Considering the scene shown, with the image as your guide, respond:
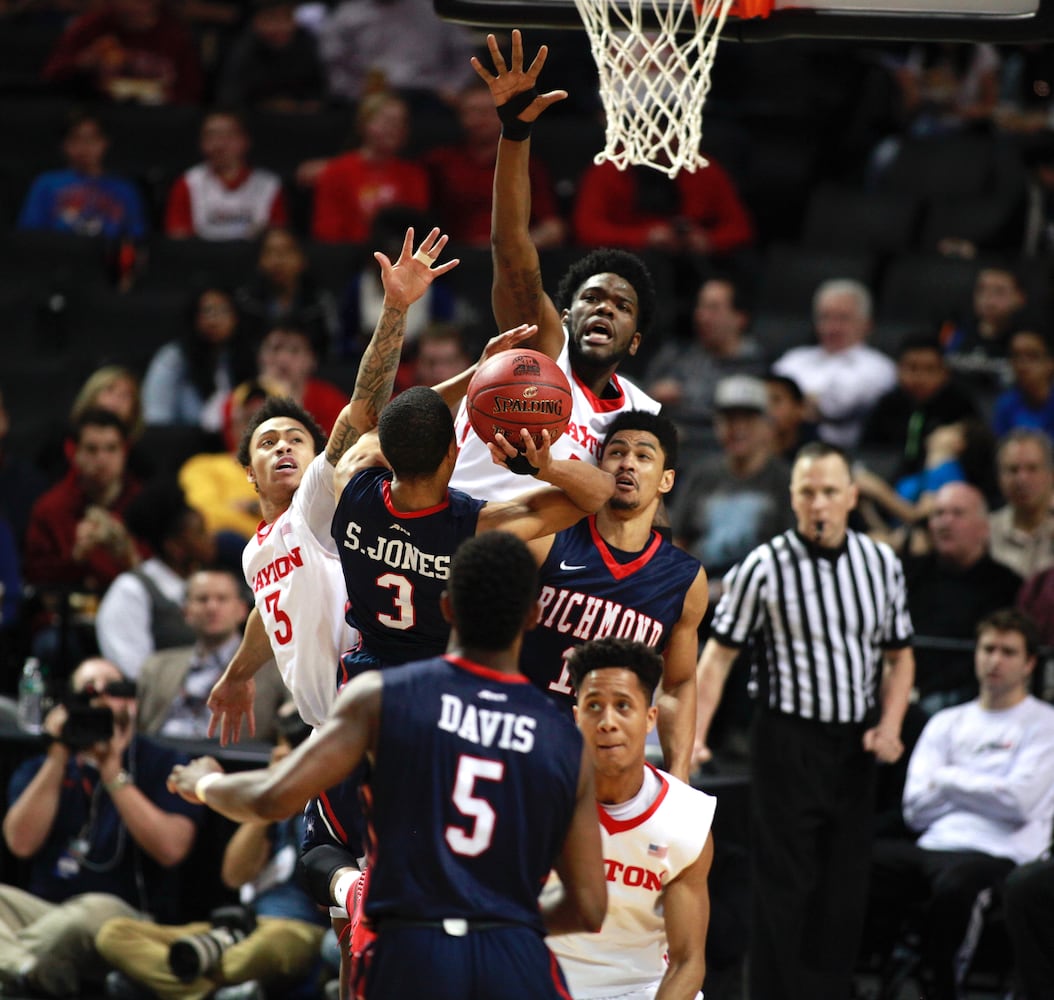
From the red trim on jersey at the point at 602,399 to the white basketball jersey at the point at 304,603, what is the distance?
3.22 ft

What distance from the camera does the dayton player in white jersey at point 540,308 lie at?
6.09m

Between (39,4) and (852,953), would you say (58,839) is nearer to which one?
(852,953)

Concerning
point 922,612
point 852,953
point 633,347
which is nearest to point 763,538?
point 922,612

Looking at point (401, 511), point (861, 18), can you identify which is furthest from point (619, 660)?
point (861, 18)

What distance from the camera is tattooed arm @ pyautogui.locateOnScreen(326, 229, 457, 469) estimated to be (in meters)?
5.76

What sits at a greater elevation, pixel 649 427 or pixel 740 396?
pixel 740 396

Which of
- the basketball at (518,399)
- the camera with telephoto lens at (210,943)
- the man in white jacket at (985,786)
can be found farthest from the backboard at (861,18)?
the camera with telephoto lens at (210,943)

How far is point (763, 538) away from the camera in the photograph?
30.1ft

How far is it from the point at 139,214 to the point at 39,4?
2.94 meters

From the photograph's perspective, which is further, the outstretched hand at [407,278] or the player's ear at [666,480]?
the player's ear at [666,480]

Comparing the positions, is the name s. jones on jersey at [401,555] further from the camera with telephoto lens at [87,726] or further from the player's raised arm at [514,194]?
the camera with telephoto lens at [87,726]

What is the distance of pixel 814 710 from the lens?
25.6ft

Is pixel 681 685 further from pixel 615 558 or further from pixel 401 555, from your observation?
pixel 401 555

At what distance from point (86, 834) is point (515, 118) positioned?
12.2 feet
